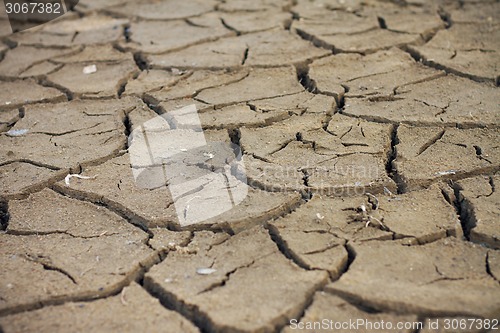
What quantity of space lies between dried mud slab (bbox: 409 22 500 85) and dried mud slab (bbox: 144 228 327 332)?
1999mm

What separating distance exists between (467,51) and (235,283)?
2.63 metres

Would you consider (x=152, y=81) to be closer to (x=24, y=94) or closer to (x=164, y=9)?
(x=24, y=94)

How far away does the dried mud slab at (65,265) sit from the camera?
234 cm

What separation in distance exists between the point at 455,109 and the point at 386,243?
129cm

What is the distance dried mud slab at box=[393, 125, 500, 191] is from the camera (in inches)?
116

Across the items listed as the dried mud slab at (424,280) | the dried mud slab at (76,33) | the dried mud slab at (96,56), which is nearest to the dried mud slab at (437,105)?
the dried mud slab at (424,280)

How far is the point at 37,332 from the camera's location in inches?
85.7

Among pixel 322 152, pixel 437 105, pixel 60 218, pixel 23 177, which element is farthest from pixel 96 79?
pixel 437 105

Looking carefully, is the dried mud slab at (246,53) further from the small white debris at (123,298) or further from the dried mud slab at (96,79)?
the small white debris at (123,298)

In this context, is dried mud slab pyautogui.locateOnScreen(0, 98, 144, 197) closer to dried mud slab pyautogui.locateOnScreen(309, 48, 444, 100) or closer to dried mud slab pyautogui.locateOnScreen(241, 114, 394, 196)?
dried mud slab pyautogui.locateOnScreen(241, 114, 394, 196)

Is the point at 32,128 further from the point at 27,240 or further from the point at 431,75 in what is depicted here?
the point at 431,75

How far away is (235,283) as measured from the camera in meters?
2.34

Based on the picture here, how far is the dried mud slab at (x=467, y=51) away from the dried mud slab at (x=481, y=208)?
119 centimetres

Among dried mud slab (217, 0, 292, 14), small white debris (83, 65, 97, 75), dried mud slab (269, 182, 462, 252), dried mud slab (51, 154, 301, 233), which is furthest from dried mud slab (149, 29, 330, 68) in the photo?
dried mud slab (269, 182, 462, 252)
